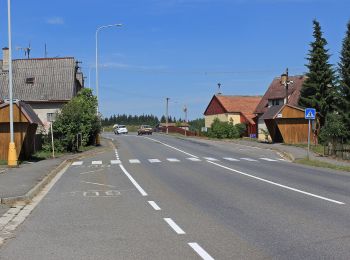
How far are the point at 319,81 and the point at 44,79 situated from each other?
28835 mm

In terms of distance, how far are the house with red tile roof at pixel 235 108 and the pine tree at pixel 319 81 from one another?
28.7 meters

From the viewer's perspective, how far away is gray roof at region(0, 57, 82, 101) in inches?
2311

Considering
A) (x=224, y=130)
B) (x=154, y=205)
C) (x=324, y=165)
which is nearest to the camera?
(x=154, y=205)

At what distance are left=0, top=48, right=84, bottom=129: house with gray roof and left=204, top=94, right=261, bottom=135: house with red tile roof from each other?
32958 mm

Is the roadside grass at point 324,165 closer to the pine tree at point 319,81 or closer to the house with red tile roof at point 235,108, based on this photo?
the pine tree at point 319,81

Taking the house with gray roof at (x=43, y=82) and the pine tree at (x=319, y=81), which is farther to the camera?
the house with gray roof at (x=43, y=82)

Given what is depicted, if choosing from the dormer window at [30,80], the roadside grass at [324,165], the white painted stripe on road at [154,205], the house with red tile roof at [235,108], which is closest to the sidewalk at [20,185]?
the white painted stripe on road at [154,205]

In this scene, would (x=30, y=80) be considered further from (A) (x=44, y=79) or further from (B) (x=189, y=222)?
(B) (x=189, y=222)

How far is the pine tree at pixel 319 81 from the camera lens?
5412 cm

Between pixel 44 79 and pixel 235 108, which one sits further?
pixel 235 108

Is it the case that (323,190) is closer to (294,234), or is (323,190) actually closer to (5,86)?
(294,234)

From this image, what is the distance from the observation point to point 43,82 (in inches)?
2368

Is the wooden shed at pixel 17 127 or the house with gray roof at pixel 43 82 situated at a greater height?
the house with gray roof at pixel 43 82

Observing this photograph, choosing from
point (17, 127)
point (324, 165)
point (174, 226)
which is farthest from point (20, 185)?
point (324, 165)
